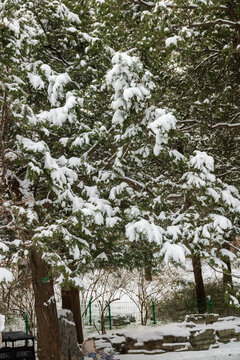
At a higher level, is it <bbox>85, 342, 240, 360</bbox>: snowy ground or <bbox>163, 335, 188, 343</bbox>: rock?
A: <bbox>163, 335, 188, 343</bbox>: rock

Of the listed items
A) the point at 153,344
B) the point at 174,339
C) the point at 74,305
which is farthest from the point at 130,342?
the point at 74,305

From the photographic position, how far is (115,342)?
485 inches

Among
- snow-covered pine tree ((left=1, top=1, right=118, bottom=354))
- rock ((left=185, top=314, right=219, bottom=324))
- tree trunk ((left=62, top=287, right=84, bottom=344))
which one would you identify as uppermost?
snow-covered pine tree ((left=1, top=1, right=118, bottom=354))

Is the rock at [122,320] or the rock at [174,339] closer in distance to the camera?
the rock at [174,339]

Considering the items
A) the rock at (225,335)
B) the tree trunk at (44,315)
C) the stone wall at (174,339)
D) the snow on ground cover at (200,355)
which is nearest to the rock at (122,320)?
the stone wall at (174,339)

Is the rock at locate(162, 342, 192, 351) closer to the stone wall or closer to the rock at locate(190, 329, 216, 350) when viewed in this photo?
the stone wall

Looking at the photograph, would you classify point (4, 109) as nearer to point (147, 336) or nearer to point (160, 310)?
point (147, 336)

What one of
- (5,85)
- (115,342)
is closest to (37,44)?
(5,85)

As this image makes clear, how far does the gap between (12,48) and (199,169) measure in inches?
155

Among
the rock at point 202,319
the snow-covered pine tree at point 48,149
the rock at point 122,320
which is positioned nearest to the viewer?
the snow-covered pine tree at point 48,149

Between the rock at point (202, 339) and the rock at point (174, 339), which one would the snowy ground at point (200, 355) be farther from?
the rock at point (174, 339)

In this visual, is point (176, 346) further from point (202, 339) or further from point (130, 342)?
point (130, 342)

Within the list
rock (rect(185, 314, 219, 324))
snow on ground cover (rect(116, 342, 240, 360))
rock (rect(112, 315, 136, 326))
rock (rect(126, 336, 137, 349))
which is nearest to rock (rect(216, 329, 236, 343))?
snow on ground cover (rect(116, 342, 240, 360))

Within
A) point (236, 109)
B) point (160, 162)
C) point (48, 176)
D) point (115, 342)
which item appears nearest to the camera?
point (48, 176)
